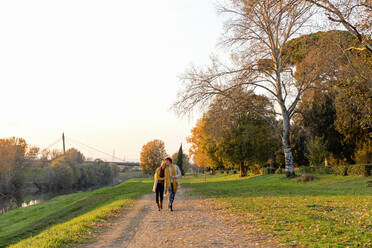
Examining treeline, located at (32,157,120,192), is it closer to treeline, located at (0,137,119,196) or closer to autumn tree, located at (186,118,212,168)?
treeline, located at (0,137,119,196)

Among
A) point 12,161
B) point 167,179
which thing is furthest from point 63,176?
point 167,179

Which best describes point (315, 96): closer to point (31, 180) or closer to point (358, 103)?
point (358, 103)

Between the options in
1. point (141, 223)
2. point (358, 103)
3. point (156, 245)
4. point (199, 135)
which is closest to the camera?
point (156, 245)

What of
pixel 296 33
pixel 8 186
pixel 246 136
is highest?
pixel 296 33

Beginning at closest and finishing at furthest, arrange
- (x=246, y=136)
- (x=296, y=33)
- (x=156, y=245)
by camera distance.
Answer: (x=156, y=245) → (x=296, y=33) → (x=246, y=136)

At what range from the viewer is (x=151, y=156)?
85875 mm

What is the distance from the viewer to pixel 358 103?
2284cm

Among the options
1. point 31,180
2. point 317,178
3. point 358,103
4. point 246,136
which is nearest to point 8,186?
point 31,180

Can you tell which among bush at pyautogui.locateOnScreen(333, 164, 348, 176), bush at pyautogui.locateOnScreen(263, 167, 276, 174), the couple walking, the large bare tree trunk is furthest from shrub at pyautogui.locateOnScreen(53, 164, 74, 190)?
the couple walking

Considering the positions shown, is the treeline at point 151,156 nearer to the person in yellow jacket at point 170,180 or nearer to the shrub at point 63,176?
the shrub at point 63,176

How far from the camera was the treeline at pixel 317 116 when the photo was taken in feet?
72.9

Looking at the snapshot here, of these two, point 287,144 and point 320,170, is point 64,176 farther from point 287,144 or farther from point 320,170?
point 320,170

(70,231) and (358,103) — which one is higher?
(358,103)

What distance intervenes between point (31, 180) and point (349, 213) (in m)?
73.6
